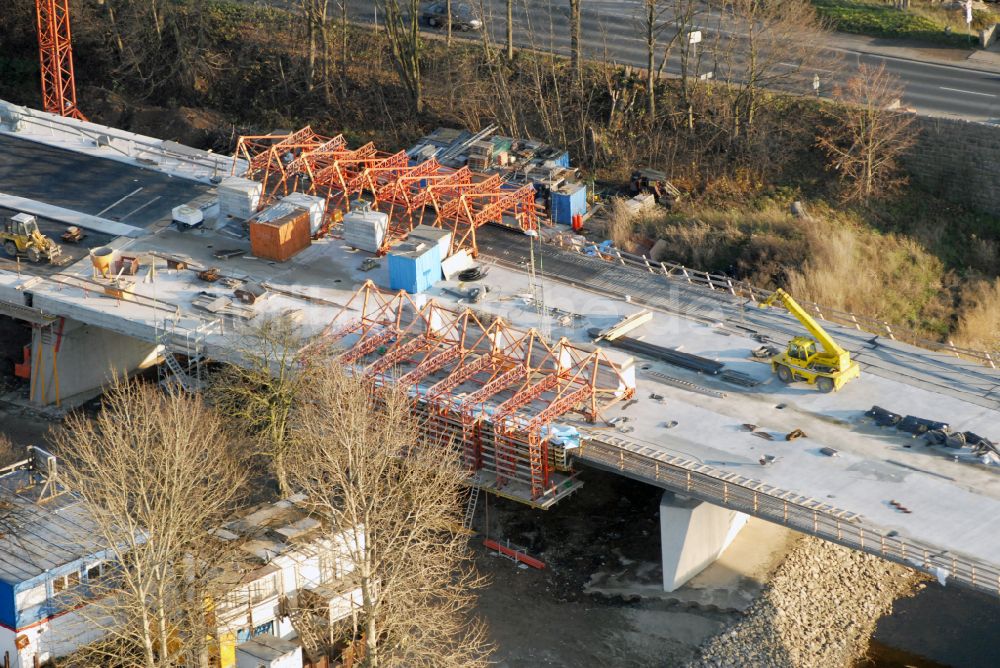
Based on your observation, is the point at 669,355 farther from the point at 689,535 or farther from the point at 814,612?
the point at 814,612

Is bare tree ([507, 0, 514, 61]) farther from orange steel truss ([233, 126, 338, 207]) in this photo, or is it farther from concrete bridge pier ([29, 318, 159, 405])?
concrete bridge pier ([29, 318, 159, 405])

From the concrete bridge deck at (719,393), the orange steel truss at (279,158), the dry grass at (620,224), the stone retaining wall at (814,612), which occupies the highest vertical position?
the orange steel truss at (279,158)

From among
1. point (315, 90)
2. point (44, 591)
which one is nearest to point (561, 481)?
point (44, 591)

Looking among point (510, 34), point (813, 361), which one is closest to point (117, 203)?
point (510, 34)

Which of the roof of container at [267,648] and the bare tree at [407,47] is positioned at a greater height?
the bare tree at [407,47]

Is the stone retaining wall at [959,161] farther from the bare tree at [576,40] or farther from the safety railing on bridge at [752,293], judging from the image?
the bare tree at [576,40]

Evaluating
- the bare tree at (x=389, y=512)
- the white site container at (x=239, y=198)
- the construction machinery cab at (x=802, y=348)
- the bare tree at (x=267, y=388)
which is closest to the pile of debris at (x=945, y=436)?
the construction machinery cab at (x=802, y=348)
